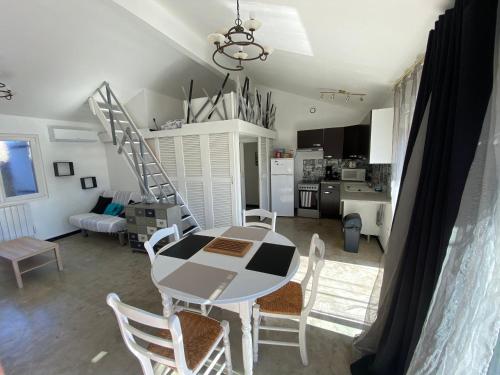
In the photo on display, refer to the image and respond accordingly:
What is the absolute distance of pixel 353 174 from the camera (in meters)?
5.04

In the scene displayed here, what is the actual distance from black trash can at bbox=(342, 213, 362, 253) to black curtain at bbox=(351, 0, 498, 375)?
186 cm

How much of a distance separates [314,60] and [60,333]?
390 cm

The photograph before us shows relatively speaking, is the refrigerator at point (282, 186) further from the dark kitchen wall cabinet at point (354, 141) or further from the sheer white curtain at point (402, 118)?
the sheer white curtain at point (402, 118)

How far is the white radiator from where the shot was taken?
374 cm

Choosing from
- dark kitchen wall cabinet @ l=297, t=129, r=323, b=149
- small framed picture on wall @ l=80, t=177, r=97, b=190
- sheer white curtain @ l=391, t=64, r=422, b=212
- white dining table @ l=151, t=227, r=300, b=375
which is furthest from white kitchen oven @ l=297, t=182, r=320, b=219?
small framed picture on wall @ l=80, t=177, r=97, b=190

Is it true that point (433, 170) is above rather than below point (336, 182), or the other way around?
above

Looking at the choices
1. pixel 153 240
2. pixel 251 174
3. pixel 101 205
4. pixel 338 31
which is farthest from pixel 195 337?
pixel 251 174

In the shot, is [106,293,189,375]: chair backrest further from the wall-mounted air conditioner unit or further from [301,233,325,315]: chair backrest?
the wall-mounted air conditioner unit

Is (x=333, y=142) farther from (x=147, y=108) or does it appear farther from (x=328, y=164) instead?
(x=147, y=108)

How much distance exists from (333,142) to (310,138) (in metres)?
0.51

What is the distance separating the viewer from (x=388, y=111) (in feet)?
9.63

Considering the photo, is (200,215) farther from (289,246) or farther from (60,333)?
(289,246)

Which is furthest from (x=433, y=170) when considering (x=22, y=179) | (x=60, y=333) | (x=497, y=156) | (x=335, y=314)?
(x=22, y=179)

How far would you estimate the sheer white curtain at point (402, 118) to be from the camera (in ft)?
7.38
